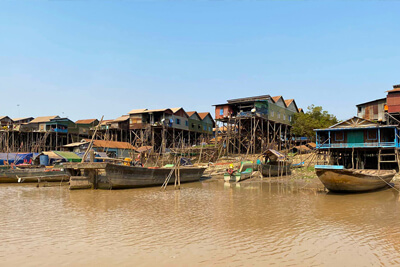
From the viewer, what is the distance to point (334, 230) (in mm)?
9477

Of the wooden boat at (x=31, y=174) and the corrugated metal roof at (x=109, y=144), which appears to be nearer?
the wooden boat at (x=31, y=174)

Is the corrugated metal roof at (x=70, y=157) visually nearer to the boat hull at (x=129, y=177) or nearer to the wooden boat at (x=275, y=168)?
the boat hull at (x=129, y=177)

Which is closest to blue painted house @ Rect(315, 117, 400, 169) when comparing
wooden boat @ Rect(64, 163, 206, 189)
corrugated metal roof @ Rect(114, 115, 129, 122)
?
wooden boat @ Rect(64, 163, 206, 189)

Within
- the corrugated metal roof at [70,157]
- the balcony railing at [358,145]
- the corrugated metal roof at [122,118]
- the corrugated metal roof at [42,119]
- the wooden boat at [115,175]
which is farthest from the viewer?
the corrugated metal roof at [42,119]

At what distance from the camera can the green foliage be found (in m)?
41.0

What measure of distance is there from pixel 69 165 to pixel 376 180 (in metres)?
18.6

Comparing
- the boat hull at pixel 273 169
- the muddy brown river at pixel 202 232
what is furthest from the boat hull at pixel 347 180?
the boat hull at pixel 273 169

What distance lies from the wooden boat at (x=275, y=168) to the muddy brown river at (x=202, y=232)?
494 inches

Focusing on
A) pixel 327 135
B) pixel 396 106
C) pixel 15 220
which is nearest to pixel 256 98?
pixel 327 135

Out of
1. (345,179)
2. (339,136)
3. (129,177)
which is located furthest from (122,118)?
(345,179)

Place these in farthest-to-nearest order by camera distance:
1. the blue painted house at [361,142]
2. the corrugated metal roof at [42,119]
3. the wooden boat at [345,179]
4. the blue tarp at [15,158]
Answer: the corrugated metal roof at [42,119] < the blue tarp at [15,158] < the blue painted house at [361,142] < the wooden boat at [345,179]

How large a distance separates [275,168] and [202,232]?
2076 cm

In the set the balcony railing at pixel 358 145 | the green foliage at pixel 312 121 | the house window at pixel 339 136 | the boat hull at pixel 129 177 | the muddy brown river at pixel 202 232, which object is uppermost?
the green foliage at pixel 312 121

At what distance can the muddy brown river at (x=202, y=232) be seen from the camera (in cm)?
703
